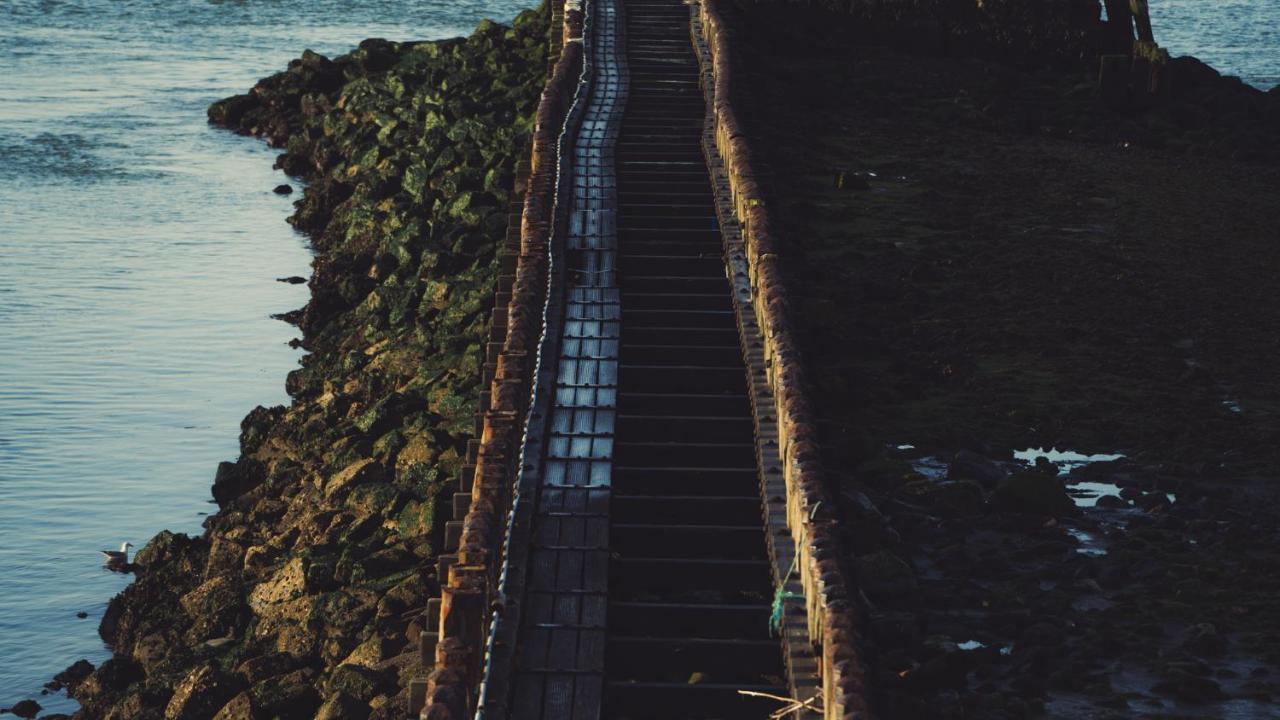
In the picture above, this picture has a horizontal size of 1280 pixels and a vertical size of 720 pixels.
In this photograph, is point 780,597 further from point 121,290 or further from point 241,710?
point 121,290

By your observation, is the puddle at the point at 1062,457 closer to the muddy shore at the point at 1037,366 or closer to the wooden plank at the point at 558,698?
the muddy shore at the point at 1037,366

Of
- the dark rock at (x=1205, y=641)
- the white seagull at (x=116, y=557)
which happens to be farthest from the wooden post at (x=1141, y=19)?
the dark rock at (x=1205, y=641)

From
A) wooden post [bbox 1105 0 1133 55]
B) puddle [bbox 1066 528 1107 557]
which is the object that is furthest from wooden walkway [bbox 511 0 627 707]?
wooden post [bbox 1105 0 1133 55]

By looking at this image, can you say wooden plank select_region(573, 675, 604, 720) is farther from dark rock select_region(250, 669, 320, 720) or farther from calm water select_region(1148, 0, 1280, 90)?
calm water select_region(1148, 0, 1280, 90)

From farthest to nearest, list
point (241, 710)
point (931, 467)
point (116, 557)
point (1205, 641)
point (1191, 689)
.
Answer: point (116, 557)
point (931, 467)
point (241, 710)
point (1205, 641)
point (1191, 689)

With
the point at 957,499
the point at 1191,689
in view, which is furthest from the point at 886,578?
the point at 1191,689

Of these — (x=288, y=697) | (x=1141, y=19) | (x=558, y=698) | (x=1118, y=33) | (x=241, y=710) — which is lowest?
(x=241, y=710)
